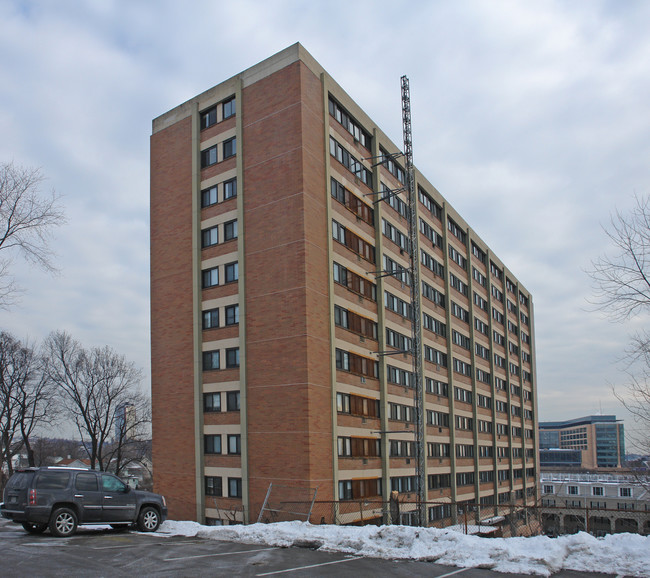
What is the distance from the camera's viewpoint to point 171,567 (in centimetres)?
1291

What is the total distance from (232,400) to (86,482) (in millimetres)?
14999

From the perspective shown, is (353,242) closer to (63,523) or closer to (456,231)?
(63,523)

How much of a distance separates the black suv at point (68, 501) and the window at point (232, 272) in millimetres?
16131

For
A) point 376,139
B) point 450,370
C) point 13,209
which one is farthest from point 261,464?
point 450,370

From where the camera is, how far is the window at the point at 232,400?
3281 centimetres

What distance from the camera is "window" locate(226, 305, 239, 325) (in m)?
33.5

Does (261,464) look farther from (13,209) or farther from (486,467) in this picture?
(486,467)

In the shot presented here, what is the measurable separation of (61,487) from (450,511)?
38.6m

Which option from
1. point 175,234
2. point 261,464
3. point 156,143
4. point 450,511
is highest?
point 156,143

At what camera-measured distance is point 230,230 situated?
34719mm

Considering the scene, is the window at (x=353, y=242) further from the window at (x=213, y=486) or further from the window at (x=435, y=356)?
the window at (x=213, y=486)

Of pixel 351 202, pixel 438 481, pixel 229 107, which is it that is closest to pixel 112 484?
pixel 351 202

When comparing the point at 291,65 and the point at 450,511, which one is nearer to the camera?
the point at 291,65

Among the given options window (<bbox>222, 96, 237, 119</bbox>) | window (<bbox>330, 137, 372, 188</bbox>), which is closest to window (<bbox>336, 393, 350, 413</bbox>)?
window (<bbox>330, 137, 372, 188</bbox>)
